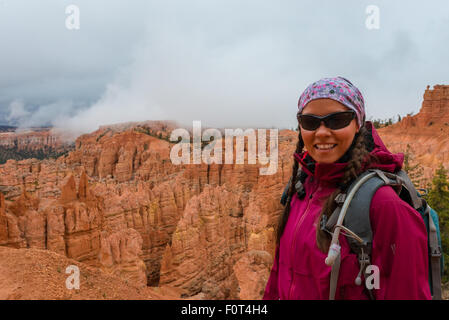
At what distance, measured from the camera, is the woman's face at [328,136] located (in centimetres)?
164

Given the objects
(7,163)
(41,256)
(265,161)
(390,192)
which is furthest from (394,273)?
(265,161)

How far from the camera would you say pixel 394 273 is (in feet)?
4.50

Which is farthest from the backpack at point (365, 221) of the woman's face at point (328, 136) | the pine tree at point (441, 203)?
the pine tree at point (441, 203)

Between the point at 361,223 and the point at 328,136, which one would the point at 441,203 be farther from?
the point at 361,223

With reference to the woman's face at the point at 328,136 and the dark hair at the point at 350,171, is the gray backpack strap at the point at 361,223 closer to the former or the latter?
the dark hair at the point at 350,171

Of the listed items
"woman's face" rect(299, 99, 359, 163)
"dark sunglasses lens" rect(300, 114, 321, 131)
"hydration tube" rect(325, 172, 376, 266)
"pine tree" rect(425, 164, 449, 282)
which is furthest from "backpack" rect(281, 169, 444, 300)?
"pine tree" rect(425, 164, 449, 282)

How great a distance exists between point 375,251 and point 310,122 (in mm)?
727

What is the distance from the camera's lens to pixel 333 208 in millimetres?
1568

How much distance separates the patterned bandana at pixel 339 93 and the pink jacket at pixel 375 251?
0.68ft

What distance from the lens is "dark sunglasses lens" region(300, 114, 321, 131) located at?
169cm

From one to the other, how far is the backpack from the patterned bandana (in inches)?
14.7

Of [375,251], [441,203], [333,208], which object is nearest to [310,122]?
[333,208]
